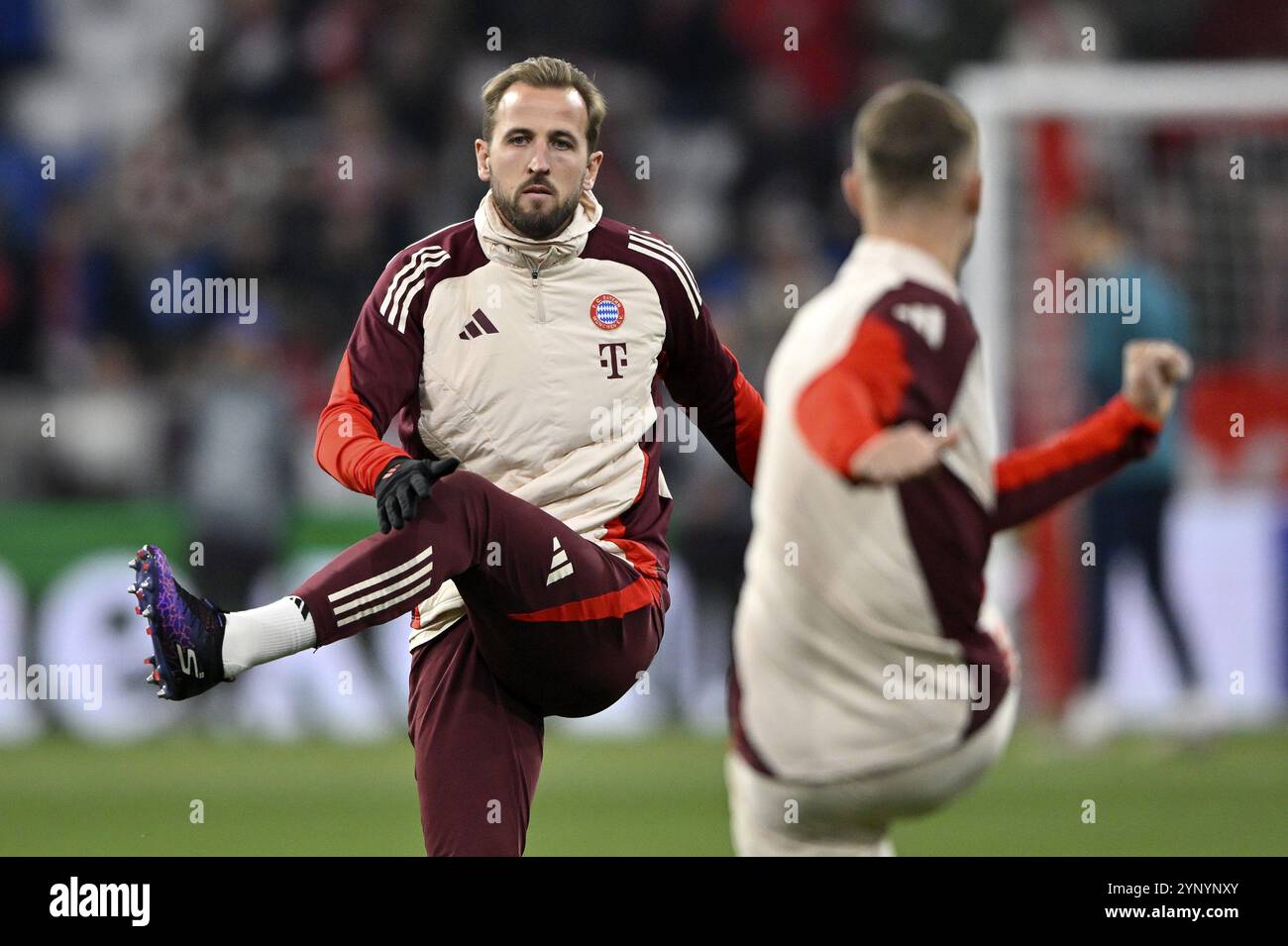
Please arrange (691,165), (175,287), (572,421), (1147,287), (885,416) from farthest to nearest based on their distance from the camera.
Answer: (691,165) < (175,287) < (1147,287) < (572,421) < (885,416)

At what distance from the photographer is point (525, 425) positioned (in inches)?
173

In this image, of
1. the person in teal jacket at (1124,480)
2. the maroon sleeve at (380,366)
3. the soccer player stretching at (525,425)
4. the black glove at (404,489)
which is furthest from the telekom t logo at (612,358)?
the person in teal jacket at (1124,480)

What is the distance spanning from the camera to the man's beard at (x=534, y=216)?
4410 mm

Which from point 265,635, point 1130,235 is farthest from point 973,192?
point 1130,235

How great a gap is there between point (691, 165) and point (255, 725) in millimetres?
4963

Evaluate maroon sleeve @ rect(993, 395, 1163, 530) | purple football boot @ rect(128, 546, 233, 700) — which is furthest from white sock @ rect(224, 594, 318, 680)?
maroon sleeve @ rect(993, 395, 1163, 530)

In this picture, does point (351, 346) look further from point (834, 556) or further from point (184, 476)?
point (184, 476)

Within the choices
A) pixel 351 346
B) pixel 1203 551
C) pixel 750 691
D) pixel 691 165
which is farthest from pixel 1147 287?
pixel 750 691

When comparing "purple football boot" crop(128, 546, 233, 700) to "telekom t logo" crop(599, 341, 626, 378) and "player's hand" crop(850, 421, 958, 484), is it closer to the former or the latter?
"telekom t logo" crop(599, 341, 626, 378)

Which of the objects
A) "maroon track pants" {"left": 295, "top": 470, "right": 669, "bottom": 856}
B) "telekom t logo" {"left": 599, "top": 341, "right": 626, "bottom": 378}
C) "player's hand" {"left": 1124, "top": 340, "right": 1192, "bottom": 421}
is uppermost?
"telekom t logo" {"left": 599, "top": 341, "right": 626, "bottom": 378}

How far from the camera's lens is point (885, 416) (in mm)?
3291

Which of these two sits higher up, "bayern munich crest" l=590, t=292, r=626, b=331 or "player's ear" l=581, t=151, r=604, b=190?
"player's ear" l=581, t=151, r=604, b=190

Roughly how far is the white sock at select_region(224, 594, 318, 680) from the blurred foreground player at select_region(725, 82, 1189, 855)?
99 cm

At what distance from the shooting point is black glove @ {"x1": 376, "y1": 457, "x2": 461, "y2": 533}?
3971mm
